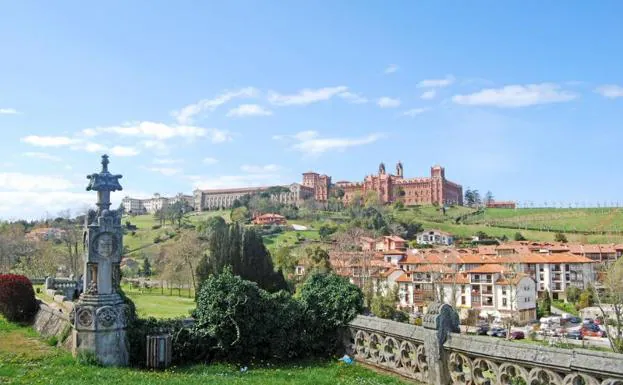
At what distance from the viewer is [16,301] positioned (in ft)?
62.4

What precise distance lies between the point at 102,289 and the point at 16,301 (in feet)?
33.8

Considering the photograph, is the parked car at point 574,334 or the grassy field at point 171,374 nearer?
the grassy field at point 171,374

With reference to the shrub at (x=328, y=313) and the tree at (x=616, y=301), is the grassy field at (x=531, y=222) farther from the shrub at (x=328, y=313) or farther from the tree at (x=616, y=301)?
the shrub at (x=328, y=313)

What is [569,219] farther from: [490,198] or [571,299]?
[490,198]

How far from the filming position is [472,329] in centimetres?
5484

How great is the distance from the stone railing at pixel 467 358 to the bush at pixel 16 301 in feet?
44.4

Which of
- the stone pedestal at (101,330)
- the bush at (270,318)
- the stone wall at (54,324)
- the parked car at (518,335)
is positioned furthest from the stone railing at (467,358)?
the parked car at (518,335)

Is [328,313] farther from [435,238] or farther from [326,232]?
[435,238]

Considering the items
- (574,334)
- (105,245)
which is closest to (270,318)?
(105,245)

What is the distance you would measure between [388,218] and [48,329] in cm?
11147

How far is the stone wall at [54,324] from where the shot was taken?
42.0 ft

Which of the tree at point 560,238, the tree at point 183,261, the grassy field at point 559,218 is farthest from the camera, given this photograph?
the grassy field at point 559,218

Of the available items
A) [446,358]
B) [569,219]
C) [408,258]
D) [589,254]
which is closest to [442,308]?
[446,358]

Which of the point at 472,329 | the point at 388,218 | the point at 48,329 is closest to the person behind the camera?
the point at 48,329
